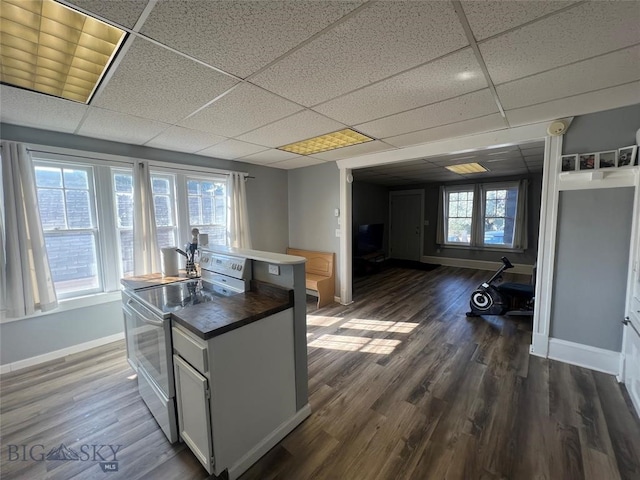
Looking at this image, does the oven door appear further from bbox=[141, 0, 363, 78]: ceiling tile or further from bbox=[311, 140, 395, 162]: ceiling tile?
bbox=[311, 140, 395, 162]: ceiling tile

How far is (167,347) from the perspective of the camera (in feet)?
5.23

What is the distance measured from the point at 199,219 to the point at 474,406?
3836mm

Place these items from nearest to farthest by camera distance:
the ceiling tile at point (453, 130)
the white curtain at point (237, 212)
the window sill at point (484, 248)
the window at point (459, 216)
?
the ceiling tile at point (453, 130) < the white curtain at point (237, 212) < the window sill at point (484, 248) < the window at point (459, 216)

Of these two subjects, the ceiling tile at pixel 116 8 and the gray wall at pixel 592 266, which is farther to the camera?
the gray wall at pixel 592 266

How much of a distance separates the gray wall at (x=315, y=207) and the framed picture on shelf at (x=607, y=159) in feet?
9.38

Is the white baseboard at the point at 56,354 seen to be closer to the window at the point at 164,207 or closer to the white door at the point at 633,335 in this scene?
the window at the point at 164,207

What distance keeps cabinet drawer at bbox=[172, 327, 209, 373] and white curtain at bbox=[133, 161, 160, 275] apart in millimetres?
2075

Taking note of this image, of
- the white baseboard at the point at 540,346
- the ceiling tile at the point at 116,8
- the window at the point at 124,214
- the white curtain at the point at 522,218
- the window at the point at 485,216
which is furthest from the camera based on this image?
the window at the point at 485,216

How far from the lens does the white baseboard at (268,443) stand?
4.88ft

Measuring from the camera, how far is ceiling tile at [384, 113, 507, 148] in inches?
98.2

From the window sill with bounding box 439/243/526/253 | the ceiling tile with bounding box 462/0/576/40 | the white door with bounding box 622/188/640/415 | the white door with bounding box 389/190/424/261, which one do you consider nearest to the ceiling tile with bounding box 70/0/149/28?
the ceiling tile with bounding box 462/0/576/40

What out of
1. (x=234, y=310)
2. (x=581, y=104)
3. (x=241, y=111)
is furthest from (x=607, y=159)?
(x=234, y=310)

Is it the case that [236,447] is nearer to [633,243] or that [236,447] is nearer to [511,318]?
[633,243]

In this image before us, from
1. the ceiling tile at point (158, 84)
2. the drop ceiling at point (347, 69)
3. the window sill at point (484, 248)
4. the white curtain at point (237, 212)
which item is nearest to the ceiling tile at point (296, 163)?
the white curtain at point (237, 212)
